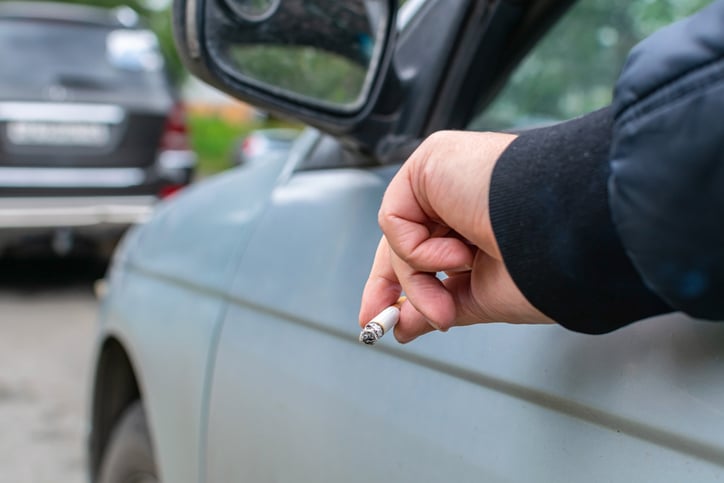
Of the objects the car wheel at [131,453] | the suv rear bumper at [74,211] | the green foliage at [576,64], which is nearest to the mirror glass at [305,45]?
the green foliage at [576,64]

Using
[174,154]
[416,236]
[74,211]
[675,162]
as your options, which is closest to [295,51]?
[416,236]

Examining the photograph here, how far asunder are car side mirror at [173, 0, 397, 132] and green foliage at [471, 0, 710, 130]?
57 centimetres

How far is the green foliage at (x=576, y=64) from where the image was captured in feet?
7.04

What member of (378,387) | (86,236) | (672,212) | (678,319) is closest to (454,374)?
(378,387)

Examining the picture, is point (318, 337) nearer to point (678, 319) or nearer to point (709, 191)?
point (678, 319)

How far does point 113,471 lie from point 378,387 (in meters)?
1.32

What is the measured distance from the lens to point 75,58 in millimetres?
6160

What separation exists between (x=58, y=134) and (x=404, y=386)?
5.21 metres

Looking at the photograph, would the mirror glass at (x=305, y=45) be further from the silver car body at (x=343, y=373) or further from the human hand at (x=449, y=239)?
the human hand at (x=449, y=239)

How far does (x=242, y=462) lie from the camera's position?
4.90ft

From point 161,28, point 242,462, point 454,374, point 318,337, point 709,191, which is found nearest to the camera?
point 709,191

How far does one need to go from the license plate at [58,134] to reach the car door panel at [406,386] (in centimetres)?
456

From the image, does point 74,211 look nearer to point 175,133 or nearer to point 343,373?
point 175,133

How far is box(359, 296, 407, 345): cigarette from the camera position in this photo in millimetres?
927
